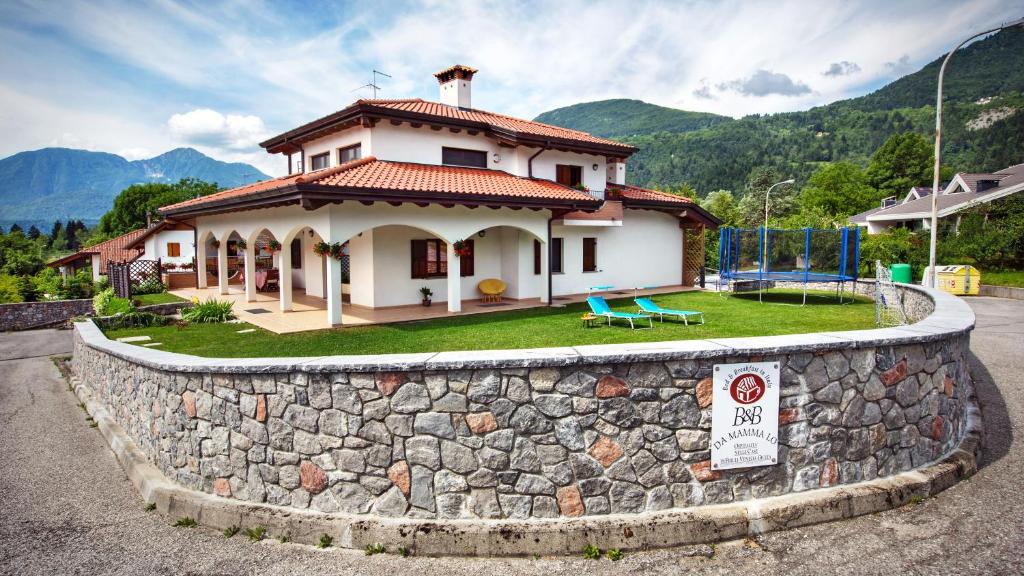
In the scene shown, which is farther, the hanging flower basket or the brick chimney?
the brick chimney

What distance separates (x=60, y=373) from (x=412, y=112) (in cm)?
1050

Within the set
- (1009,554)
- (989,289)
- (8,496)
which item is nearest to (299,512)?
(8,496)

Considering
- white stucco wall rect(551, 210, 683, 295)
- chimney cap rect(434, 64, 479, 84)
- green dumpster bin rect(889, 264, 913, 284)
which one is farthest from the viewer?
green dumpster bin rect(889, 264, 913, 284)

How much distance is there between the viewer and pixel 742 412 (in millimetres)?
4398

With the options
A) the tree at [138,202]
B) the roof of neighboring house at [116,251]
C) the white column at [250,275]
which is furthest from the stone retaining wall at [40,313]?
the tree at [138,202]

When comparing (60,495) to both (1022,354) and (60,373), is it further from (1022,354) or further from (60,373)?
(1022,354)

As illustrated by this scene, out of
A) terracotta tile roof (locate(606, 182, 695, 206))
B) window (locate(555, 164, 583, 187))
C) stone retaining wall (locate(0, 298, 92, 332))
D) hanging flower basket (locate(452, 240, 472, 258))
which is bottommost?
stone retaining wall (locate(0, 298, 92, 332))

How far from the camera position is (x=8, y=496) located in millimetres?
5629

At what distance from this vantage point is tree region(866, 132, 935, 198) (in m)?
64.3

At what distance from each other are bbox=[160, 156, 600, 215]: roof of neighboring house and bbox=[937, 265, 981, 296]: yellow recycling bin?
14147 mm

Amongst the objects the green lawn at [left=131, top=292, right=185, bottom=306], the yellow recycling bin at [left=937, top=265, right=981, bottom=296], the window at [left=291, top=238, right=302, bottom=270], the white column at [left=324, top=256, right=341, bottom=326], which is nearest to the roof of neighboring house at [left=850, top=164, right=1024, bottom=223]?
the yellow recycling bin at [left=937, top=265, right=981, bottom=296]

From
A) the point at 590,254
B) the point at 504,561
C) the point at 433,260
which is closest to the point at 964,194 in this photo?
the point at 590,254

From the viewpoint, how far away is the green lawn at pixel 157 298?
676 inches

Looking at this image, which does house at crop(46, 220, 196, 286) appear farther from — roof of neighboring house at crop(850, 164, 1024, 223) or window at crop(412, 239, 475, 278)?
roof of neighboring house at crop(850, 164, 1024, 223)
